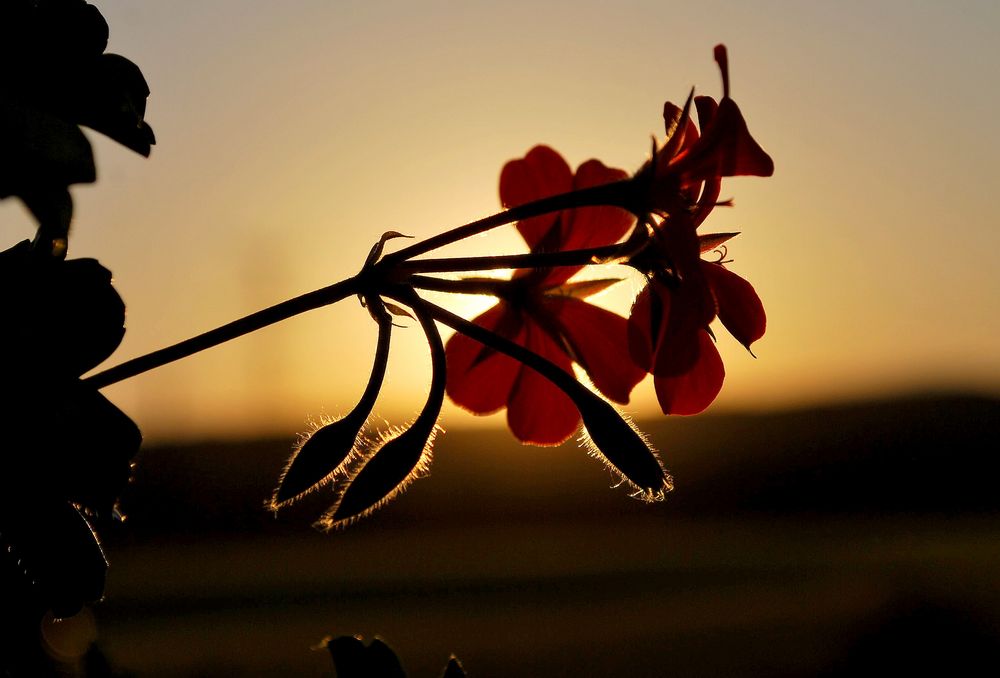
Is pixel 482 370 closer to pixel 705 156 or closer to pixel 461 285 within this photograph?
pixel 461 285

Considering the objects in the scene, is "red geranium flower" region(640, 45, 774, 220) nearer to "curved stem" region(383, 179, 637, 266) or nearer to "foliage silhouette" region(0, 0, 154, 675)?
"curved stem" region(383, 179, 637, 266)

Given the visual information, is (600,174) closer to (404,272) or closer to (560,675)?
(404,272)

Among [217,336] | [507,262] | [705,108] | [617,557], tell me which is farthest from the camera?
[617,557]

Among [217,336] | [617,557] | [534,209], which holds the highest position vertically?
[534,209]

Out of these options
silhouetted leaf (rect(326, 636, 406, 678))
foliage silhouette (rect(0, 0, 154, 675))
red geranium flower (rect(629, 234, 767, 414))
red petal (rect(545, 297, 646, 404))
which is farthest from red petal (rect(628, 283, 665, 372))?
foliage silhouette (rect(0, 0, 154, 675))

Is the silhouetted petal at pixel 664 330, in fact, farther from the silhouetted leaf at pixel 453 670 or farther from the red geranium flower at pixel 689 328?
the silhouetted leaf at pixel 453 670

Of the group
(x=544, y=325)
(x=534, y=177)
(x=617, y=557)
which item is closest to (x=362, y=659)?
(x=544, y=325)

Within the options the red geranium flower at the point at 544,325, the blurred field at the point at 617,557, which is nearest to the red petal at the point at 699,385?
the red geranium flower at the point at 544,325

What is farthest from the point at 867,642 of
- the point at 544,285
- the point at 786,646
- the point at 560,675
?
the point at 544,285
